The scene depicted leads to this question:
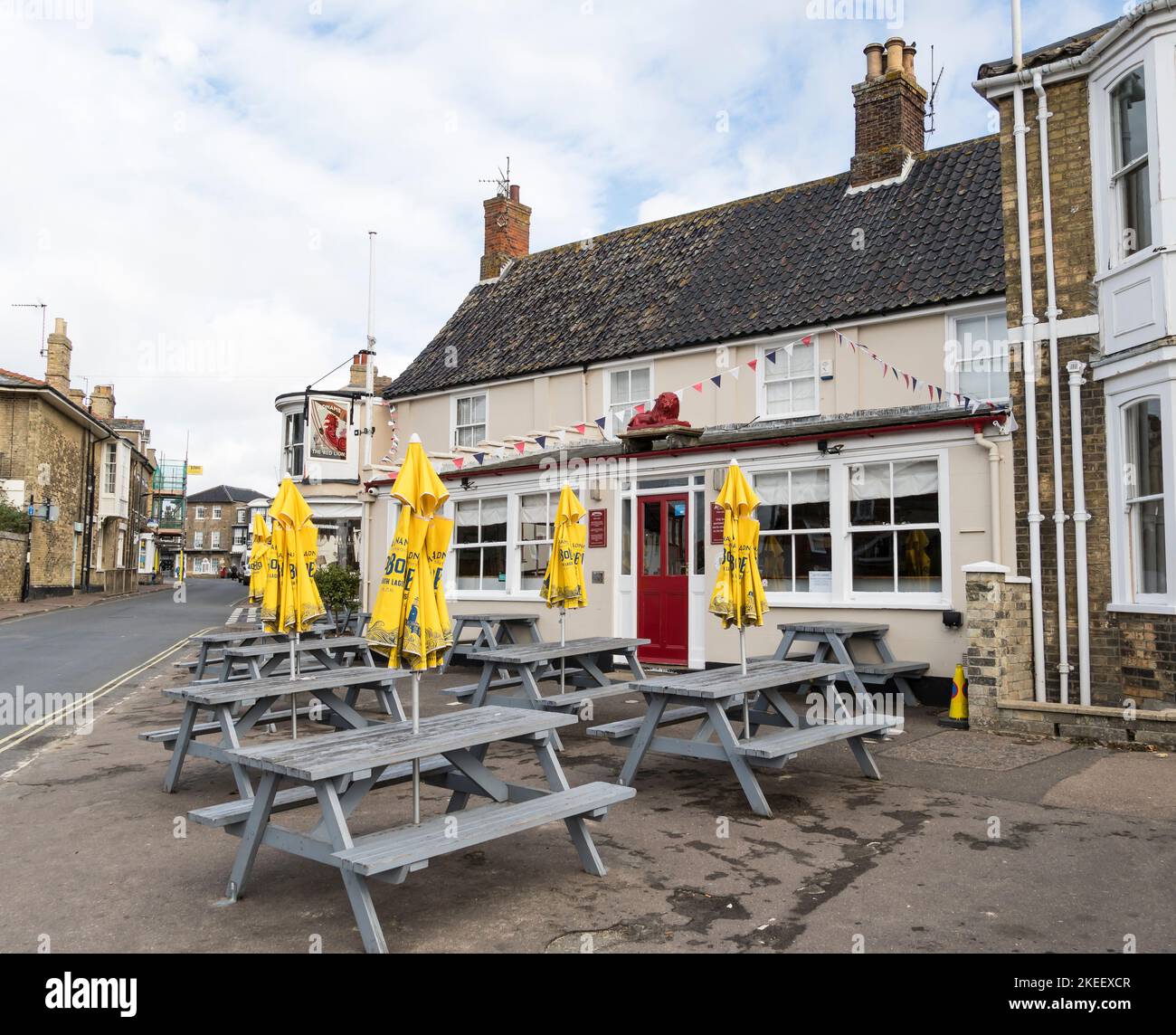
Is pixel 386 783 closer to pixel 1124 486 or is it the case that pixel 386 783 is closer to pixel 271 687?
pixel 271 687

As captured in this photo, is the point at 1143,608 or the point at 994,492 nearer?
the point at 1143,608

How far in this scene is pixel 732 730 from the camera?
662 centimetres

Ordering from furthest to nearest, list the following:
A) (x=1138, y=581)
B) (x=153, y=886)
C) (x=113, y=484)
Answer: (x=113, y=484), (x=1138, y=581), (x=153, y=886)

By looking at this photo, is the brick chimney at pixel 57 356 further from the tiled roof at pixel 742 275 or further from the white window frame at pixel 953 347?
the white window frame at pixel 953 347

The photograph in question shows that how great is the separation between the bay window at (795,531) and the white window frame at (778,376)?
233cm

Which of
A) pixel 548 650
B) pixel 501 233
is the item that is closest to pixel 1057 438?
pixel 548 650

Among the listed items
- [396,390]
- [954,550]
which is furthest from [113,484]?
[954,550]

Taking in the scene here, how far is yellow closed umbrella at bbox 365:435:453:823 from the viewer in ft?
15.8

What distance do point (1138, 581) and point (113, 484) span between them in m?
49.2

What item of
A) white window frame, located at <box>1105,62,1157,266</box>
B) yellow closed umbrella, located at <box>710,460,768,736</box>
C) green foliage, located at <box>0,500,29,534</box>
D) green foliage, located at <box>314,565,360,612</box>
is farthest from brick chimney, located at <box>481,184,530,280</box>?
green foliage, located at <box>0,500,29,534</box>

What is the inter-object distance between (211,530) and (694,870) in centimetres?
10456

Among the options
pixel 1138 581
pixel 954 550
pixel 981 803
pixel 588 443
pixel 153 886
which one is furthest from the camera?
pixel 588 443
